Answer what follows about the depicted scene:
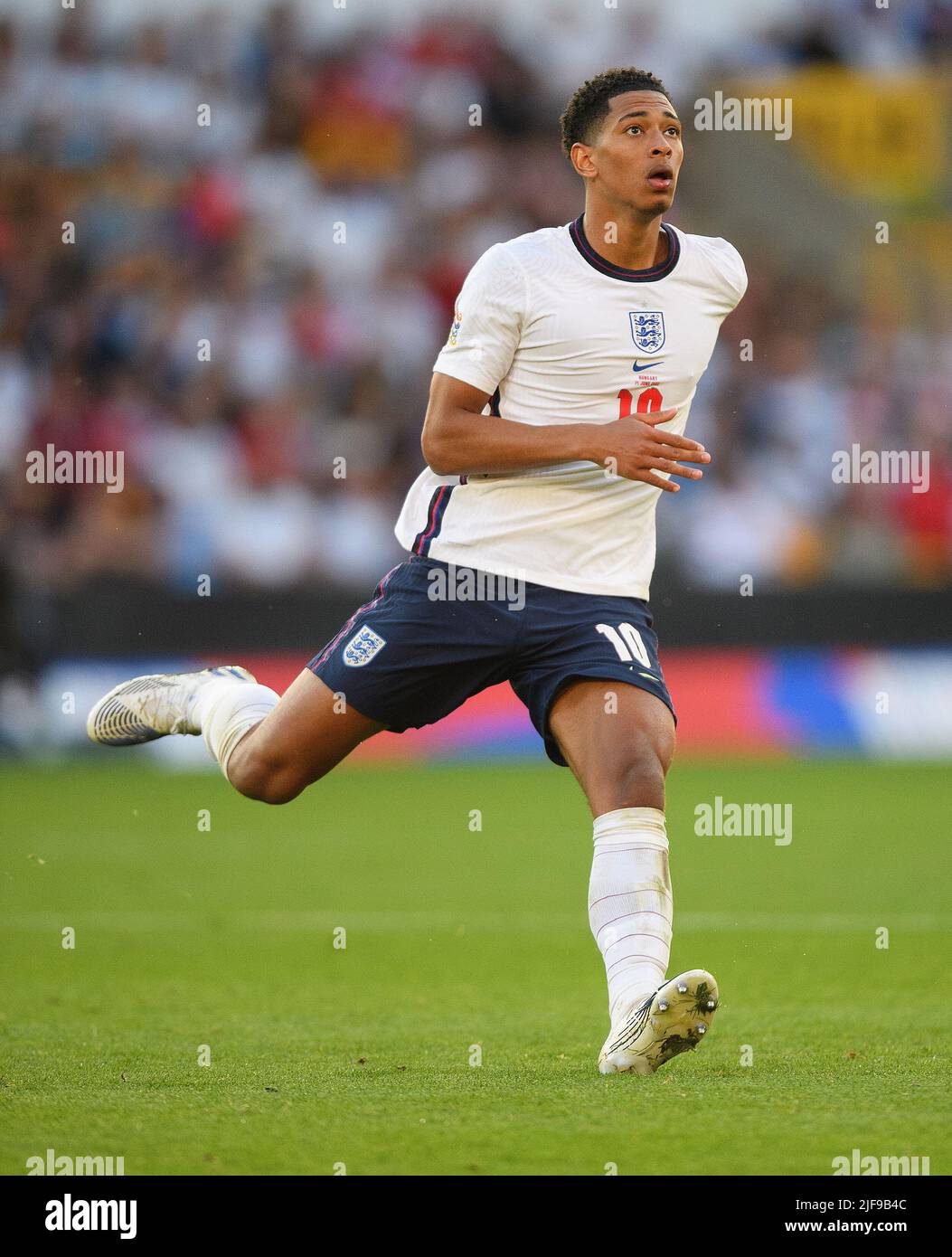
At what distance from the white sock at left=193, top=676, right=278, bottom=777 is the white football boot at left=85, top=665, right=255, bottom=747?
84 mm

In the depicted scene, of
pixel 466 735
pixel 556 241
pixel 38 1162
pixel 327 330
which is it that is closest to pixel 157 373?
pixel 327 330

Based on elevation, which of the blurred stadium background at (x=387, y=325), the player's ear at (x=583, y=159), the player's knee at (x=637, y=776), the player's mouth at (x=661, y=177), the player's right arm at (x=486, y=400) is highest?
the blurred stadium background at (x=387, y=325)

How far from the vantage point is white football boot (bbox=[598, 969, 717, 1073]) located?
4.70 m

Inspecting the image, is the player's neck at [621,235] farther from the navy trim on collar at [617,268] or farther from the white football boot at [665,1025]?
the white football boot at [665,1025]

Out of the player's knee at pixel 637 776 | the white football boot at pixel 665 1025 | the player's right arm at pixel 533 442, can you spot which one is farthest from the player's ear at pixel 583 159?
the white football boot at pixel 665 1025

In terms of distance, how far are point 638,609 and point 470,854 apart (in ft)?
16.3

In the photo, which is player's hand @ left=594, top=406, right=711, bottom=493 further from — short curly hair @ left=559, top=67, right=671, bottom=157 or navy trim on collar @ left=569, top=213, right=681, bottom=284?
short curly hair @ left=559, top=67, right=671, bottom=157

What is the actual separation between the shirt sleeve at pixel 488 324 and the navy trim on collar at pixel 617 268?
8.7 inches

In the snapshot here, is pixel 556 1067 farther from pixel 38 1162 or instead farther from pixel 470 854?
pixel 470 854

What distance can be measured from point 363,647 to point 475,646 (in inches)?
13.2

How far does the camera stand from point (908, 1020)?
19.3 ft

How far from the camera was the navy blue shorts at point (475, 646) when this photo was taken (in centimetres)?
532

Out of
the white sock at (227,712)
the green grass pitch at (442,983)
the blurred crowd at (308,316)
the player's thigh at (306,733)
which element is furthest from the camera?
the blurred crowd at (308,316)

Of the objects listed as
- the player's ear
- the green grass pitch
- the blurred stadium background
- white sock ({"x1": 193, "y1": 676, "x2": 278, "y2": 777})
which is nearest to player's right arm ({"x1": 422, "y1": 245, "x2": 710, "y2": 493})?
the player's ear
